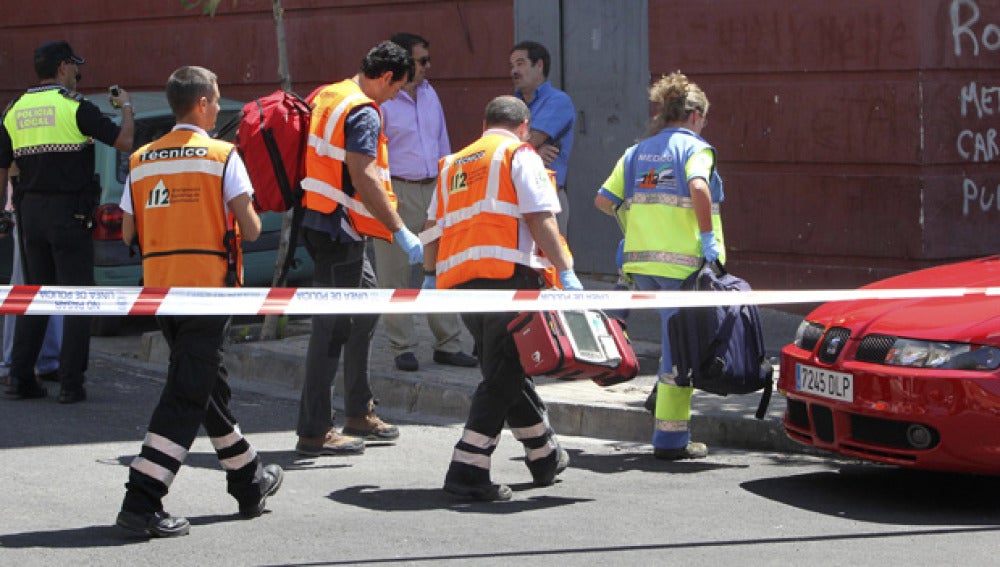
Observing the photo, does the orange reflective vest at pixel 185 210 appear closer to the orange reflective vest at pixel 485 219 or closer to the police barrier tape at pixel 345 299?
the police barrier tape at pixel 345 299

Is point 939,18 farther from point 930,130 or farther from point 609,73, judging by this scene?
point 609,73

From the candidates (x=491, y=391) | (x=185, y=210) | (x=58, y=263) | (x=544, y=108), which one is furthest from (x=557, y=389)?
(x=185, y=210)

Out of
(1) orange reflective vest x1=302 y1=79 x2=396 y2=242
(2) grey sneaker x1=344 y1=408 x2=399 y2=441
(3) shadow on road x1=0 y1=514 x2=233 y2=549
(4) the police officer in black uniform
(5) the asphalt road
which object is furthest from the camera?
(4) the police officer in black uniform

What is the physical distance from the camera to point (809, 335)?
7.37m

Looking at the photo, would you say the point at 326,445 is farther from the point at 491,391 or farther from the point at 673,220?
the point at 673,220

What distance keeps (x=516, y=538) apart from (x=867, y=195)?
5.73 meters

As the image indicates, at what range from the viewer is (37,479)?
7371 mm

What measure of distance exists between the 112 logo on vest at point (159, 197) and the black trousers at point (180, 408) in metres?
0.44

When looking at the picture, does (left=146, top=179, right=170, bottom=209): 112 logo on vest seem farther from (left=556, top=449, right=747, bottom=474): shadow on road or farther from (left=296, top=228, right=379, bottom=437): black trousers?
(left=556, top=449, right=747, bottom=474): shadow on road

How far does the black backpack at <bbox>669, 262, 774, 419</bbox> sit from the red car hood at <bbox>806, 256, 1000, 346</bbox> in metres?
0.38

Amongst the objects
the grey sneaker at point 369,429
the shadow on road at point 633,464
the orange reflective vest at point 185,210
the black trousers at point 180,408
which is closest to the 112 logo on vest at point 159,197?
the orange reflective vest at point 185,210

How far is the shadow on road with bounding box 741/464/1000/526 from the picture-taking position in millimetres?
6727

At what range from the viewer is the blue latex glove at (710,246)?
7.84 metres

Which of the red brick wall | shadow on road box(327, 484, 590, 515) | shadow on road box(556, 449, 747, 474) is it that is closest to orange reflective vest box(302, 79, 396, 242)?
shadow on road box(327, 484, 590, 515)
